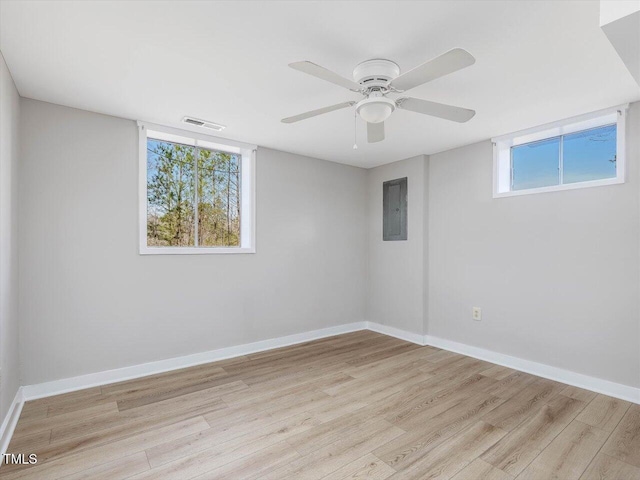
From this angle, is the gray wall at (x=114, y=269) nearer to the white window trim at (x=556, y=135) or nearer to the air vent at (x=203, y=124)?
the air vent at (x=203, y=124)

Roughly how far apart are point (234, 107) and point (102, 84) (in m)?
0.92

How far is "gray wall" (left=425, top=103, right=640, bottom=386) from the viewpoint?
2.66 metres

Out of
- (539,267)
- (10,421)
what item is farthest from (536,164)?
(10,421)

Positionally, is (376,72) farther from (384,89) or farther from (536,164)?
(536,164)

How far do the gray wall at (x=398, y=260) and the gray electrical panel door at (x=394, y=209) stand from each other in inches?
2.6

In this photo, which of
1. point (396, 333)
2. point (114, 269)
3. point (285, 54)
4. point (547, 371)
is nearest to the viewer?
point (285, 54)

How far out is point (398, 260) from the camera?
4.42m

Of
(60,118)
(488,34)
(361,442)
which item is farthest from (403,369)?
(60,118)

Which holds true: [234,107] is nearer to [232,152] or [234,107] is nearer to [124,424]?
[232,152]

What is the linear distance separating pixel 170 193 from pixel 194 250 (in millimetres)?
781

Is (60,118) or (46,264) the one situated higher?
(60,118)

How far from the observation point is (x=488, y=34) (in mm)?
1793

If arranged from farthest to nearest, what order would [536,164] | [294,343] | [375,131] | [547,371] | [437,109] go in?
[294,343]
[536,164]
[547,371]
[375,131]
[437,109]

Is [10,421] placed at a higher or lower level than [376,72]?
lower
